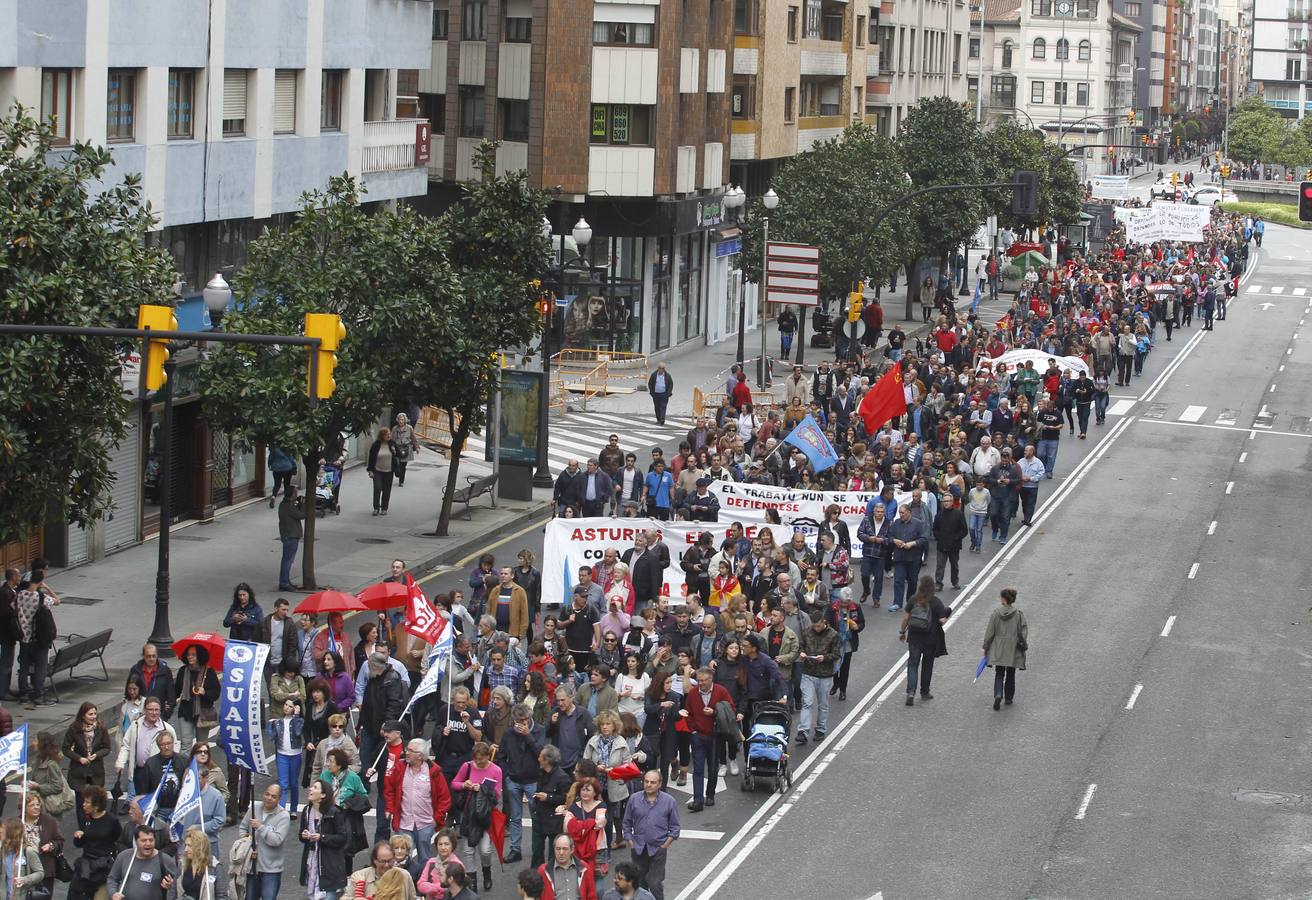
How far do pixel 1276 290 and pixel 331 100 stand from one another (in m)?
61.6

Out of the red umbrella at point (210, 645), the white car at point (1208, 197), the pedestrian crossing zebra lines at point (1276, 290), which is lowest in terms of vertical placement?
the red umbrella at point (210, 645)

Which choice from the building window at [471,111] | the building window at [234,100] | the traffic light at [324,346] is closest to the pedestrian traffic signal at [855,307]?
the building window at [471,111]

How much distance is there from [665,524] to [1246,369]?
3733 cm

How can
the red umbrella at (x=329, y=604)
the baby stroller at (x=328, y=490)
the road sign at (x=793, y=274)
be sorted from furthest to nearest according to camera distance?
the road sign at (x=793, y=274), the baby stroller at (x=328, y=490), the red umbrella at (x=329, y=604)

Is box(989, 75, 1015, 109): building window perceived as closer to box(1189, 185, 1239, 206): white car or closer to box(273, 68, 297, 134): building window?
box(1189, 185, 1239, 206): white car

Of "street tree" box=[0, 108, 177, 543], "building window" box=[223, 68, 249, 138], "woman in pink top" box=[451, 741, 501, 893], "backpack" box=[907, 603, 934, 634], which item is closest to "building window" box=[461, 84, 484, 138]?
"building window" box=[223, 68, 249, 138]

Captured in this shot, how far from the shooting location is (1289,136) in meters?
186

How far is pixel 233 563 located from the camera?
32844 mm

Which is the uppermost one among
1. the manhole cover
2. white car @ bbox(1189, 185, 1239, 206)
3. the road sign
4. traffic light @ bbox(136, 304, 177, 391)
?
white car @ bbox(1189, 185, 1239, 206)

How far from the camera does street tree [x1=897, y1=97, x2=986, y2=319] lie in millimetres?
71062

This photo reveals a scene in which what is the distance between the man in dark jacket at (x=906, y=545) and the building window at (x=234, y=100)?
553 inches

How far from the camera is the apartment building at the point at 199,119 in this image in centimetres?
3150

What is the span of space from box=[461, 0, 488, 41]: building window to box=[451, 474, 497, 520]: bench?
21.9 meters

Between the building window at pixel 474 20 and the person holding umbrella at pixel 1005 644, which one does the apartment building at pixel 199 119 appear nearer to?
the person holding umbrella at pixel 1005 644
